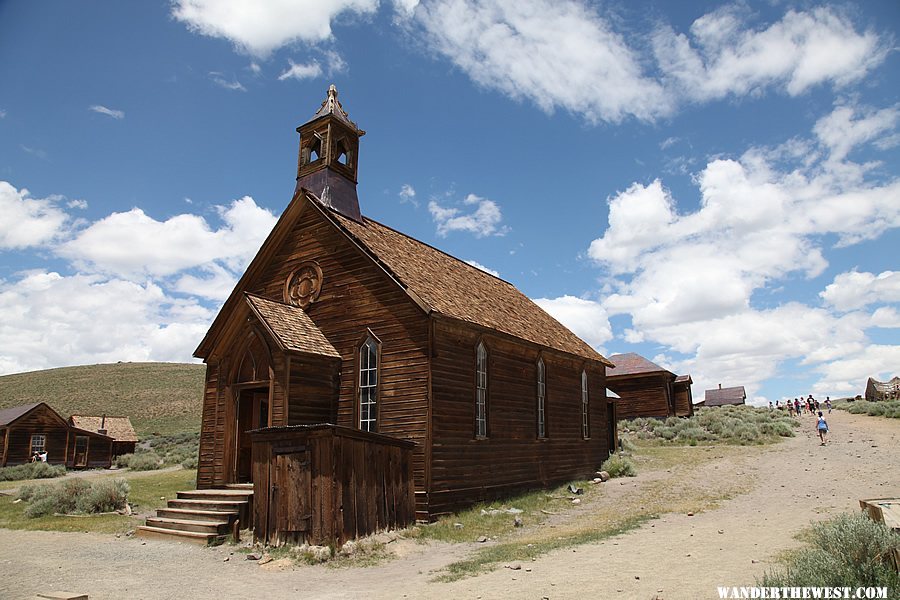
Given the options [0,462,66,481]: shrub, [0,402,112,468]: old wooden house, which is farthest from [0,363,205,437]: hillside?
[0,462,66,481]: shrub

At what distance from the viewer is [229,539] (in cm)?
1258

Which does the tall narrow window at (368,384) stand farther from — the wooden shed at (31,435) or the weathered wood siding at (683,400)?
the wooden shed at (31,435)

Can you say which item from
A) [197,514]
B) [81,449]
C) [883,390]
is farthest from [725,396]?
[197,514]

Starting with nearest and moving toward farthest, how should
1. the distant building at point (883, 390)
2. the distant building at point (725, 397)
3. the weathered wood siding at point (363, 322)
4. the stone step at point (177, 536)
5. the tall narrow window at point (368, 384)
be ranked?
1. the stone step at point (177, 536)
2. the weathered wood siding at point (363, 322)
3. the tall narrow window at point (368, 384)
4. the distant building at point (883, 390)
5. the distant building at point (725, 397)

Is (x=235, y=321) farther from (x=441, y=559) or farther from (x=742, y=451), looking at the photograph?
(x=742, y=451)

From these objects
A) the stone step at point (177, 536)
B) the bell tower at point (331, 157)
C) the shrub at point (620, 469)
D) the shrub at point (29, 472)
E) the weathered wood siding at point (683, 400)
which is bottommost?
the shrub at point (29, 472)

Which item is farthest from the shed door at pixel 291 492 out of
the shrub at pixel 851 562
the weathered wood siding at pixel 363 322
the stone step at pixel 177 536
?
the shrub at pixel 851 562

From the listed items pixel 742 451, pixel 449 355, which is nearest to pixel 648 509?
pixel 449 355

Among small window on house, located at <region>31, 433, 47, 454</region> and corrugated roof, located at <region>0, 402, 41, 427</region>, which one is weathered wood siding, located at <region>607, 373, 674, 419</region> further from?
corrugated roof, located at <region>0, 402, 41, 427</region>

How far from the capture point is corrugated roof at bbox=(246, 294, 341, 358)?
1462 centimetres

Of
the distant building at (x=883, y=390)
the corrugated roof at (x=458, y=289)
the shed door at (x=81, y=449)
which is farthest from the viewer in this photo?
the distant building at (x=883, y=390)

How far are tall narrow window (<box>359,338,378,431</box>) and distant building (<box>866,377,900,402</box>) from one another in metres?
46.6

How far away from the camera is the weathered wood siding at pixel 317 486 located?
11266mm

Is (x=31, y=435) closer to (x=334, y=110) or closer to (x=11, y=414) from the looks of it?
(x=11, y=414)
